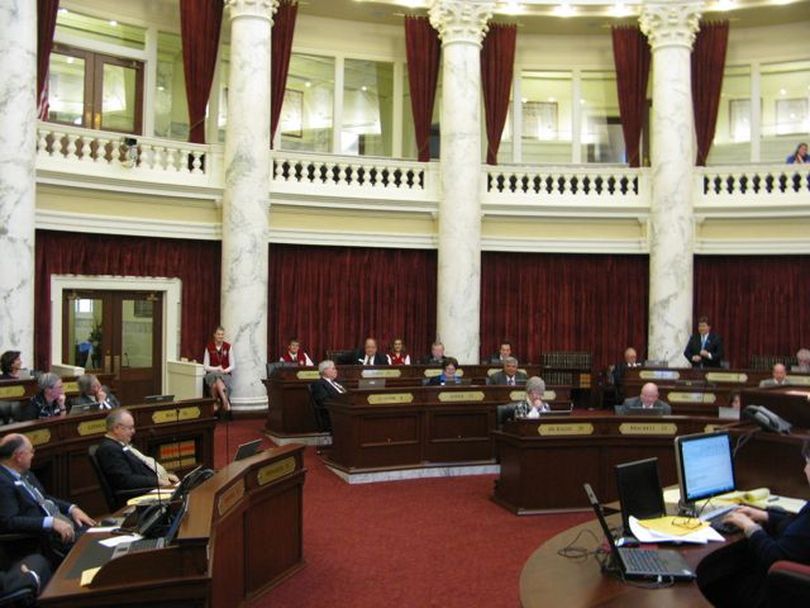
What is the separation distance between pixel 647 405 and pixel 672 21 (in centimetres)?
833

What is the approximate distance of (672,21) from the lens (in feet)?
44.5

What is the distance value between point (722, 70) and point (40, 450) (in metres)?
12.7

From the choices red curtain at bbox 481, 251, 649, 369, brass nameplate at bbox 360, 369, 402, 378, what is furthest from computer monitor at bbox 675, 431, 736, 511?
red curtain at bbox 481, 251, 649, 369

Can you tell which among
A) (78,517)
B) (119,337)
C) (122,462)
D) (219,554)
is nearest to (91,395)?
(122,462)

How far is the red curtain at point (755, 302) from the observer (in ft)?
45.9

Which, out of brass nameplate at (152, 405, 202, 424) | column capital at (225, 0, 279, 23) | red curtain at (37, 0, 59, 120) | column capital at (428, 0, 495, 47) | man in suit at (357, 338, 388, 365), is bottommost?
brass nameplate at (152, 405, 202, 424)

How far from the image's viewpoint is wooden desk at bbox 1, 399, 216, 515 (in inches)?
238

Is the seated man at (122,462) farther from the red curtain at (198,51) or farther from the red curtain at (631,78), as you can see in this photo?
the red curtain at (631,78)

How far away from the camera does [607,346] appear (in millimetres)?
14695

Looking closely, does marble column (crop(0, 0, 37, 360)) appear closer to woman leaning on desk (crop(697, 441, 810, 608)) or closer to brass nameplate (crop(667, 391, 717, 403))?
brass nameplate (crop(667, 391, 717, 403))

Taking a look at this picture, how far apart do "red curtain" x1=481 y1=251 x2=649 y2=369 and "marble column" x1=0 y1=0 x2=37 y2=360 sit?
7552 millimetres

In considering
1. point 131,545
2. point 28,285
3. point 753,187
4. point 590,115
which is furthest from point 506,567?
point 590,115

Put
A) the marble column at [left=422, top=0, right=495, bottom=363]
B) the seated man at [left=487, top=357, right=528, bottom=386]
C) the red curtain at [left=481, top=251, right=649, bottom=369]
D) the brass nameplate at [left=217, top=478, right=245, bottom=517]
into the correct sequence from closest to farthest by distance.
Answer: the brass nameplate at [left=217, top=478, right=245, bottom=517], the seated man at [left=487, top=357, right=528, bottom=386], the marble column at [left=422, top=0, right=495, bottom=363], the red curtain at [left=481, top=251, right=649, bottom=369]

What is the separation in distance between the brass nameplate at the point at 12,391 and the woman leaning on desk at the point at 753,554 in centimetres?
634
